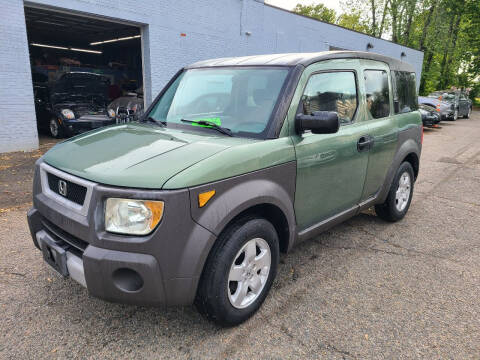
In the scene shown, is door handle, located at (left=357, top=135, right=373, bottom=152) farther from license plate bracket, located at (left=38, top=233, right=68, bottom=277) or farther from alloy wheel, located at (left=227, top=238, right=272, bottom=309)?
license plate bracket, located at (left=38, top=233, right=68, bottom=277)

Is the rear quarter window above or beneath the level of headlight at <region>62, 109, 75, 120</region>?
above

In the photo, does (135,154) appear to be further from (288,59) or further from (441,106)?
(441,106)

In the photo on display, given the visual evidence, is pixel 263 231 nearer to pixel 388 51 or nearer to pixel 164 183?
pixel 164 183

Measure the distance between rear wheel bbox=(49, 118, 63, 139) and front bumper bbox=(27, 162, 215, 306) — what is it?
8974 millimetres

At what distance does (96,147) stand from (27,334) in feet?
4.40

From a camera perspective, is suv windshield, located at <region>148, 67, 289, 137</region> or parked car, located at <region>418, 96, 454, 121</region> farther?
parked car, located at <region>418, 96, 454, 121</region>

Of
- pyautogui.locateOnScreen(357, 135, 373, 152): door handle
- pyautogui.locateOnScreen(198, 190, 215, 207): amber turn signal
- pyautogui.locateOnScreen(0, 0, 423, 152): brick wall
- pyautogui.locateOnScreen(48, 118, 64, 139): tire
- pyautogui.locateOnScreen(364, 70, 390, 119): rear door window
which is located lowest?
pyautogui.locateOnScreen(48, 118, 64, 139): tire

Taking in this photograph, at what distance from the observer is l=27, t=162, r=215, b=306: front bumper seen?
204 cm

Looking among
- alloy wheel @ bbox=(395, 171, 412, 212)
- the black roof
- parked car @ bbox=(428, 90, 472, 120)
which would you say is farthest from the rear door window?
parked car @ bbox=(428, 90, 472, 120)

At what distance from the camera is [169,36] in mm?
11383

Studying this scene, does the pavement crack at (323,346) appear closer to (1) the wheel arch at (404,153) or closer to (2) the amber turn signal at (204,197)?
(2) the amber turn signal at (204,197)

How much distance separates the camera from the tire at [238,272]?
7.55 feet

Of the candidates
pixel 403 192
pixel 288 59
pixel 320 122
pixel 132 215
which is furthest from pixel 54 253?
pixel 403 192

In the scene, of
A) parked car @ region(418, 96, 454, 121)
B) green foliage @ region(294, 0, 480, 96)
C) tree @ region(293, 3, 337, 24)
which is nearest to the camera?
parked car @ region(418, 96, 454, 121)
